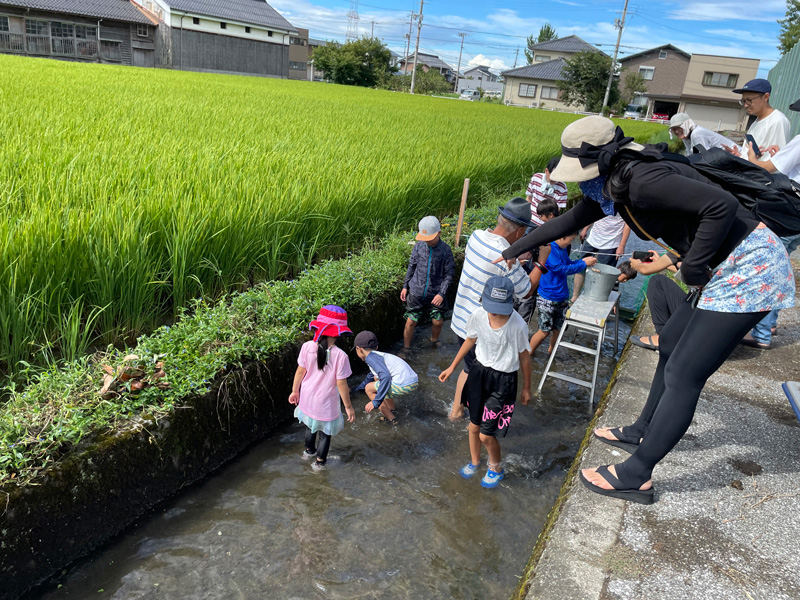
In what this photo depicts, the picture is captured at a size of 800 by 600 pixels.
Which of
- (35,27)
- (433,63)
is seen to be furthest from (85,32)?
(433,63)

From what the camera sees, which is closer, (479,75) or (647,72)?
(647,72)

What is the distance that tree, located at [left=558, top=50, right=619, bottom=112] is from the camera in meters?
43.7

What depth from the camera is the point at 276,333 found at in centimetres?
319

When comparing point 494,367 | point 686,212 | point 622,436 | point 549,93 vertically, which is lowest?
point 622,436

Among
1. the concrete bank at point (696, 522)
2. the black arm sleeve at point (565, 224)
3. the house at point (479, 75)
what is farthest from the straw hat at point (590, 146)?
the house at point (479, 75)

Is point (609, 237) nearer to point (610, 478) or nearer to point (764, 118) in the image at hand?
point (764, 118)

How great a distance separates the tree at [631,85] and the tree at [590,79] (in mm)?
4792

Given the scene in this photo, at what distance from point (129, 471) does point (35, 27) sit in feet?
114

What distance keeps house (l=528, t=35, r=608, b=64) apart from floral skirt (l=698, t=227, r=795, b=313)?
66947 mm

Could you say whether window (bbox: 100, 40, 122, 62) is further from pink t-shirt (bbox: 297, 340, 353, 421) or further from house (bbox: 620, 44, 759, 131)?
house (bbox: 620, 44, 759, 131)

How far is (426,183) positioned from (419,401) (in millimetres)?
3271

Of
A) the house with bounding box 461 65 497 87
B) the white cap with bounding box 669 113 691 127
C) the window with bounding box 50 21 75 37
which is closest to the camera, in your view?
the white cap with bounding box 669 113 691 127

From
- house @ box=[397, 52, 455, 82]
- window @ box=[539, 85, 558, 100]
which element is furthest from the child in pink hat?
house @ box=[397, 52, 455, 82]

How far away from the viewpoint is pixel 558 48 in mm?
61844
